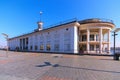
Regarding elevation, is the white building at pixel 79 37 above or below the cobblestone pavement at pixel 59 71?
above

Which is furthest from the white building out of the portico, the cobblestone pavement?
the cobblestone pavement

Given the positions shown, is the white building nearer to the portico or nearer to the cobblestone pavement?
the portico

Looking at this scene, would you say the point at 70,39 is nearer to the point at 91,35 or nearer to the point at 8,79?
the point at 91,35

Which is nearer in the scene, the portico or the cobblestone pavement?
the cobblestone pavement

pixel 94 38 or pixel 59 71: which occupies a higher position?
pixel 94 38

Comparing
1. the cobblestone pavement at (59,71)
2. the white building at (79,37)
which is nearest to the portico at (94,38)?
the white building at (79,37)

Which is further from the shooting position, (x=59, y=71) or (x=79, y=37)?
A: (x=79, y=37)

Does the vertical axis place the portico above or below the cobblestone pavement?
above

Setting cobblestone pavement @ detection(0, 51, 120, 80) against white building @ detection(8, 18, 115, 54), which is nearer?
cobblestone pavement @ detection(0, 51, 120, 80)

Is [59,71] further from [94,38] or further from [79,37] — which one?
[94,38]

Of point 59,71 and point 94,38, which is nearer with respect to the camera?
point 59,71

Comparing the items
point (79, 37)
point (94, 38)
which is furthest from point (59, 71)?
point (94, 38)

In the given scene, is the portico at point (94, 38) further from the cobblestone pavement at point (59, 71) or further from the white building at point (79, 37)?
the cobblestone pavement at point (59, 71)

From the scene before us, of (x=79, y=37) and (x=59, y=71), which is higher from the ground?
(x=79, y=37)
